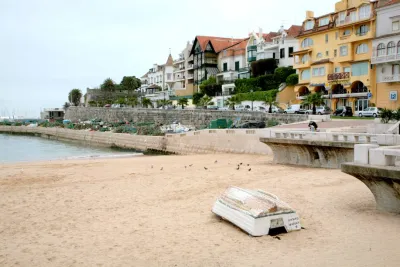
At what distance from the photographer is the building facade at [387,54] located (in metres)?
38.8

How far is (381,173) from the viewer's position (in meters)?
8.67

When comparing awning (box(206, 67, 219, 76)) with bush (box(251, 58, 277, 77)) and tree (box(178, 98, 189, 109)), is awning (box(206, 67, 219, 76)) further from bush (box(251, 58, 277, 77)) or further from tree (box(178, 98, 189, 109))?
bush (box(251, 58, 277, 77))

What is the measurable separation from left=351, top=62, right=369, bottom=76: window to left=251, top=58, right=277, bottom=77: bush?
58.3 feet

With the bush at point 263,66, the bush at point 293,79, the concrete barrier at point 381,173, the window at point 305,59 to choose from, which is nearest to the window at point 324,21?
the window at point 305,59

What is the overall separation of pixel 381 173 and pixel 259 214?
301 centimetres

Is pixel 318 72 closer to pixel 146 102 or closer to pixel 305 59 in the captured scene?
pixel 305 59

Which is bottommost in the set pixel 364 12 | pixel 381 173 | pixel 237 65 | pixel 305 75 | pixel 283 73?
pixel 381 173

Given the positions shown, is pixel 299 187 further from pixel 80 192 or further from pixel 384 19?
pixel 384 19

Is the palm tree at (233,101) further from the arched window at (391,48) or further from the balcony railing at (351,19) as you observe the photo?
the arched window at (391,48)

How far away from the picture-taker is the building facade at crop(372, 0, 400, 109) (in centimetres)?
3878

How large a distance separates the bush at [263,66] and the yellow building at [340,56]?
8766mm

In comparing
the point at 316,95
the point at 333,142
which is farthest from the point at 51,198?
the point at 316,95

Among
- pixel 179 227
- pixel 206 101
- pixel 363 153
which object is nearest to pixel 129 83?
pixel 206 101

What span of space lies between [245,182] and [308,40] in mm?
40802
